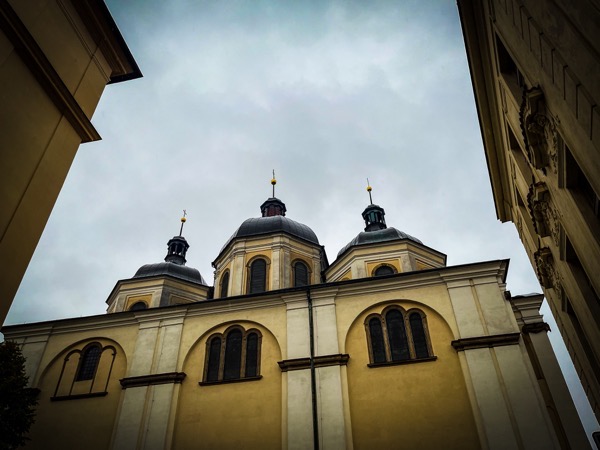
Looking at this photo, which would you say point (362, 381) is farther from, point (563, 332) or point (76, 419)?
point (76, 419)

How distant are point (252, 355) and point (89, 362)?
6.78 meters

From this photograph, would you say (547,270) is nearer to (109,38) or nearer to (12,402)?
(109,38)

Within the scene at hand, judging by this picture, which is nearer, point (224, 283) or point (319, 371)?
point (319, 371)

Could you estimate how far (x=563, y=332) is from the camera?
41.0 ft

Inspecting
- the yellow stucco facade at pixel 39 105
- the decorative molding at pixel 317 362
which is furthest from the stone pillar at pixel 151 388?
the yellow stucco facade at pixel 39 105

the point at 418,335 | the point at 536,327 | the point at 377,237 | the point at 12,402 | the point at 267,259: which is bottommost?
the point at 12,402

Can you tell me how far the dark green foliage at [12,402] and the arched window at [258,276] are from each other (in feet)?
33.8

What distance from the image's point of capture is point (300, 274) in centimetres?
2305

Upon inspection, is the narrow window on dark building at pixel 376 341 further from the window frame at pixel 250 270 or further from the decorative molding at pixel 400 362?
the window frame at pixel 250 270

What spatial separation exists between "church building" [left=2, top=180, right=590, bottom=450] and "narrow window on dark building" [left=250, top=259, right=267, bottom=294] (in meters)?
4.93

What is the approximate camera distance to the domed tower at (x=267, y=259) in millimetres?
22250

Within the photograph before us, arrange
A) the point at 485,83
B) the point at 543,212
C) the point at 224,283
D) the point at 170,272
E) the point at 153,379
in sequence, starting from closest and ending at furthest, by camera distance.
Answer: the point at 543,212, the point at 485,83, the point at 153,379, the point at 224,283, the point at 170,272

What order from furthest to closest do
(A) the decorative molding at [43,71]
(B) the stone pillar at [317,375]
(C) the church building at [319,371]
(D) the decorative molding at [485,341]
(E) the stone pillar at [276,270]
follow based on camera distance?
(E) the stone pillar at [276,270]
(D) the decorative molding at [485,341]
(B) the stone pillar at [317,375]
(C) the church building at [319,371]
(A) the decorative molding at [43,71]

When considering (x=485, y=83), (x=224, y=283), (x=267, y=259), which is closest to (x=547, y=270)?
(x=485, y=83)
